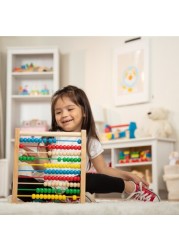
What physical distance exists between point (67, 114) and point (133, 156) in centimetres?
197

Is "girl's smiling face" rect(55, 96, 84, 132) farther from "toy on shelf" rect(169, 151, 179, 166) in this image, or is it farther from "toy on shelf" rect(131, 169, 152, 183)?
"toy on shelf" rect(131, 169, 152, 183)

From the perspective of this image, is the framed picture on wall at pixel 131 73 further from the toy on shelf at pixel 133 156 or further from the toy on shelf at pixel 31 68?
the toy on shelf at pixel 31 68

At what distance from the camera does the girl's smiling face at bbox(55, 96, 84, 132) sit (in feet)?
6.29

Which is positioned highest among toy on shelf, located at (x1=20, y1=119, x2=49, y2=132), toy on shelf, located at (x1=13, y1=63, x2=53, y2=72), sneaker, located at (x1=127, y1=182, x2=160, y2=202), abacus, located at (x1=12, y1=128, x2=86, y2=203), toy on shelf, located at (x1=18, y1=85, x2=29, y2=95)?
toy on shelf, located at (x1=13, y1=63, x2=53, y2=72)

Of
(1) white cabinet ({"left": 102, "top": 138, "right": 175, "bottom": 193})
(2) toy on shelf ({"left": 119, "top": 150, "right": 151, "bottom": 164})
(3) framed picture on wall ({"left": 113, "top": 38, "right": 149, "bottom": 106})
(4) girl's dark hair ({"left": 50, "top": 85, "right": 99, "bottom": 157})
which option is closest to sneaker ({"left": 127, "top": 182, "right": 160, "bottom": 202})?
(4) girl's dark hair ({"left": 50, "top": 85, "right": 99, "bottom": 157})

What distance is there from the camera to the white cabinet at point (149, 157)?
3521mm

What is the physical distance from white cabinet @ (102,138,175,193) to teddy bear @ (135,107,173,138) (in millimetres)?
82

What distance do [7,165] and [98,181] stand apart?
248 cm

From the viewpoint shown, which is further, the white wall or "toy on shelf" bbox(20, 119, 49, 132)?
"toy on shelf" bbox(20, 119, 49, 132)

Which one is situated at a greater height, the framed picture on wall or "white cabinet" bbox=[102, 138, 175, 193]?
the framed picture on wall

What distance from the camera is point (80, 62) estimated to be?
4.52 m

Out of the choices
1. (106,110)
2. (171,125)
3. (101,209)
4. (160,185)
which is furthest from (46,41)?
(101,209)

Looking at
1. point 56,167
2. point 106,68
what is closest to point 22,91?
point 106,68

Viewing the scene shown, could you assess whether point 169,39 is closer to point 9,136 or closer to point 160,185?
point 160,185
